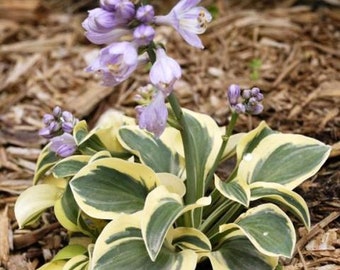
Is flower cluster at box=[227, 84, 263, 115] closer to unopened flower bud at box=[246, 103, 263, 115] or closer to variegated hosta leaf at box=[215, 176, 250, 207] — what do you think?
unopened flower bud at box=[246, 103, 263, 115]

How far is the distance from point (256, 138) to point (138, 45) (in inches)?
31.6

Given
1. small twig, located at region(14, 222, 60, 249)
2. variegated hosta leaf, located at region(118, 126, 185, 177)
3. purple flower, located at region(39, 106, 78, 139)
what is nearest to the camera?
purple flower, located at region(39, 106, 78, 139)

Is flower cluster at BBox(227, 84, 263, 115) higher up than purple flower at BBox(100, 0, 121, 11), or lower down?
lower down

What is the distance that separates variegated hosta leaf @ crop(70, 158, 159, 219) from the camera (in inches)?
93.3

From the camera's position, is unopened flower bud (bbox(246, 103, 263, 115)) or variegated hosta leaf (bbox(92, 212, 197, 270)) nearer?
variegated hosta leaf (bbox(92, 212, 197, 270))

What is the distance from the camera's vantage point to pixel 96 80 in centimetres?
397

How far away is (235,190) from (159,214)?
0.29m

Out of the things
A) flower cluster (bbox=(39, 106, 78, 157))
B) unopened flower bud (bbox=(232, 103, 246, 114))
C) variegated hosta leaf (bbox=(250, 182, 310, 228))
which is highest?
unopened flower bud (bbox=(232, 103, 246, 114))

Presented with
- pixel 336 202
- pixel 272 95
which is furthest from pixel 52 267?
pixel 272 95

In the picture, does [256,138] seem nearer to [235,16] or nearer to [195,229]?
[195,229]

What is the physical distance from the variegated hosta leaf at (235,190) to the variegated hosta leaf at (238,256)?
17cm

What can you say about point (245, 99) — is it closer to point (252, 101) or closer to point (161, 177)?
point (252, 101)

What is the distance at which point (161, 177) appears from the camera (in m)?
2.55

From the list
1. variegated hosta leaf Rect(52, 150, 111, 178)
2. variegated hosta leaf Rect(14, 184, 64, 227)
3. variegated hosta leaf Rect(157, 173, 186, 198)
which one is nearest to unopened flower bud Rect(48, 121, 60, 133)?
variegated hosta leaf Rect(52, 150, 111, 178)
